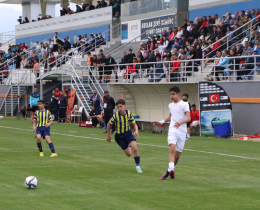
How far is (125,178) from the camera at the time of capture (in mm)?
10102

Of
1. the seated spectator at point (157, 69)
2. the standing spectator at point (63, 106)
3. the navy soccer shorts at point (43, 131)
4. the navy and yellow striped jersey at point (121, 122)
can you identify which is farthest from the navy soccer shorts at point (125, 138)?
the standing spectator at point (63, 106)

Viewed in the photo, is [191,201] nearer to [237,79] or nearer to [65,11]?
[237,79]

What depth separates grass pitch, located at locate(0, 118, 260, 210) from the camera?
765 centimetres

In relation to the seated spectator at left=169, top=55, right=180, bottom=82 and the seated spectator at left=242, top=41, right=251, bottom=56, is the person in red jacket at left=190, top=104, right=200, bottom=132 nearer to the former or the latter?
the seated spectator at left=169, top=55, right=180, bottom=82

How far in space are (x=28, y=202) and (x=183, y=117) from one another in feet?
13.3

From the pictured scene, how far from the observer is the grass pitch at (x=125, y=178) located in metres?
7.65

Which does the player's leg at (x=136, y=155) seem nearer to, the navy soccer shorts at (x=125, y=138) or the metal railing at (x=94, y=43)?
the navy soccer shorts at (x=125, y=138)

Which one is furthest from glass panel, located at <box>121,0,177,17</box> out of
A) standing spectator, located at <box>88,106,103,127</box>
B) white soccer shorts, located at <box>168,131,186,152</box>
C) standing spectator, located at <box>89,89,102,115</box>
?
white soccer shorts, located at <box>168,131,186,152</box>

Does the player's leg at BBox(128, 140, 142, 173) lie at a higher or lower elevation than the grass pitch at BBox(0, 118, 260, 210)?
higher

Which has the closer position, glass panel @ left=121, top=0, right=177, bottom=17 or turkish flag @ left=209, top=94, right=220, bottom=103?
turkish flag @ left=209, top=94, right=220, bottom=103

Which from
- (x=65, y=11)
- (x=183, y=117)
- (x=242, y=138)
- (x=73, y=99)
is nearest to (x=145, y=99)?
(x=73, y=99)

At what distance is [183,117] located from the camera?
33.1ft

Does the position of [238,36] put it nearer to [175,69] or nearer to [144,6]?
[175,69]

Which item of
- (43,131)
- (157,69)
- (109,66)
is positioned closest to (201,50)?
(157,69)
